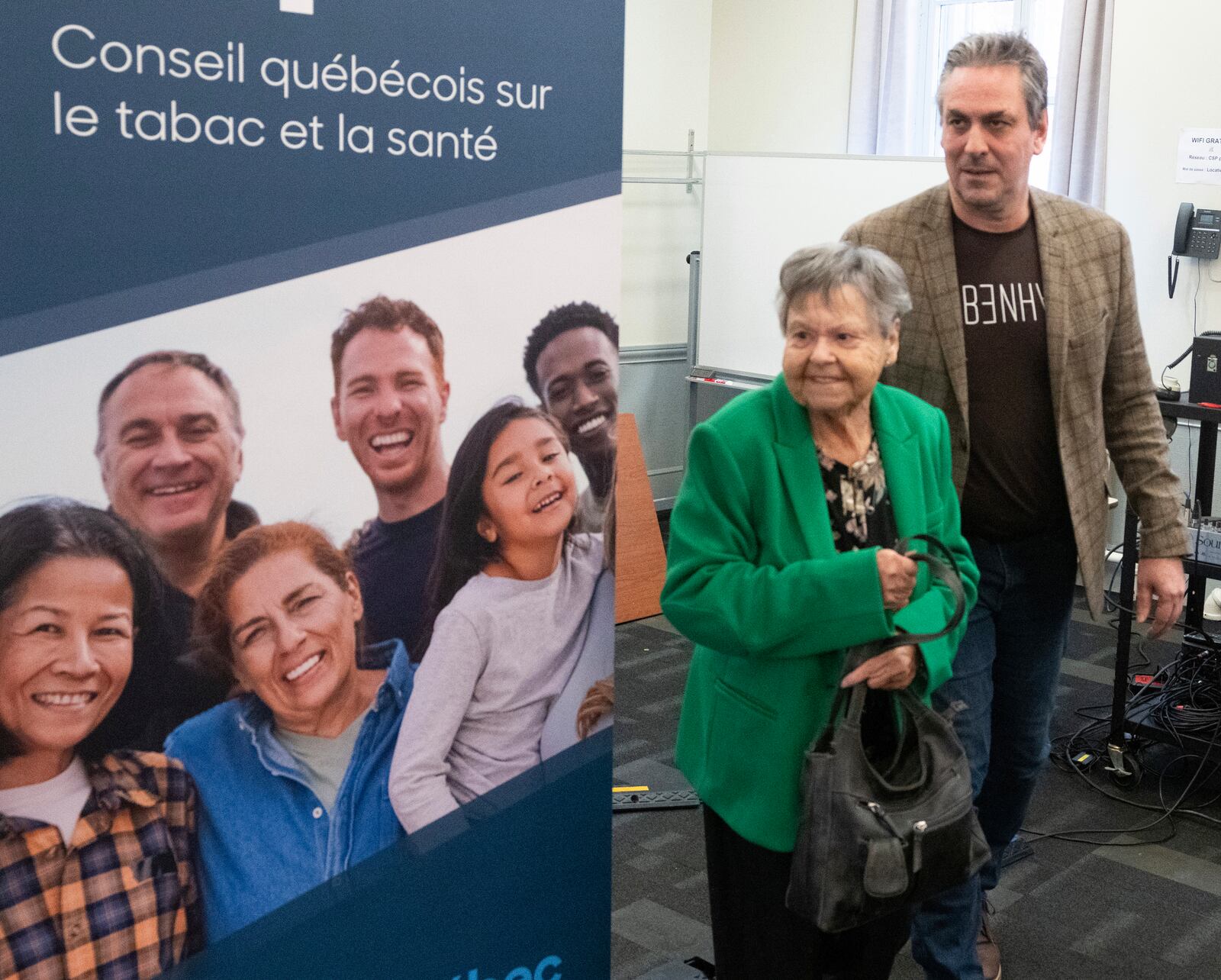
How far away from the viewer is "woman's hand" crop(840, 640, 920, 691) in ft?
5.24

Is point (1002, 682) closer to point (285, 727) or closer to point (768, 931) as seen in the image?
point (768, 931)

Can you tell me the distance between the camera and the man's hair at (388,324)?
1.30 meters

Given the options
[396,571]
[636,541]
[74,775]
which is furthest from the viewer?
[636,541]

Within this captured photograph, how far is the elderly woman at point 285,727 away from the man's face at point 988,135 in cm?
119

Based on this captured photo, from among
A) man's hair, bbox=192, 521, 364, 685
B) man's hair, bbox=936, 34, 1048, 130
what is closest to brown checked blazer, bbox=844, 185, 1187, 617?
man's hair, bbox=936, 34, 1048, 130

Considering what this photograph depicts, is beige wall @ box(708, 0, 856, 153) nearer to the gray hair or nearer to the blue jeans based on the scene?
the blue jeans

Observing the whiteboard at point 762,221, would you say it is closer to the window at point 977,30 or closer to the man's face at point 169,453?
the window at point 977,30

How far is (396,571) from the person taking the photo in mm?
1411

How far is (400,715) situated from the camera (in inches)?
57.2

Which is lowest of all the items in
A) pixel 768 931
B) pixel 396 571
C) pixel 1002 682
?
pixel 768 931

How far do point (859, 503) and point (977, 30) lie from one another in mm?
4397

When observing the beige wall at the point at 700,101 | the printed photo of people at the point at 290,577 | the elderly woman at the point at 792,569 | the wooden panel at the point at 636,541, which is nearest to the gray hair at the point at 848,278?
the elderly woman at the point at 792,569

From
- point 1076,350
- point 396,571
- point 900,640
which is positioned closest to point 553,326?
point 396,571

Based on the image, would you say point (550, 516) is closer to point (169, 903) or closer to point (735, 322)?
point (169, 903)
